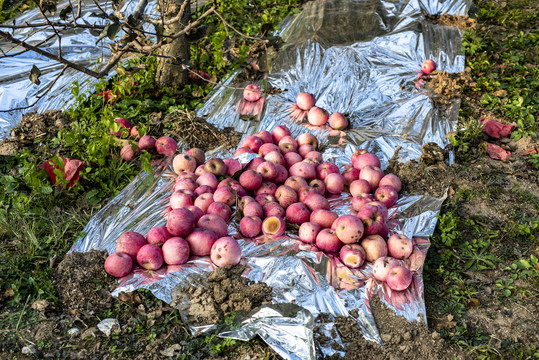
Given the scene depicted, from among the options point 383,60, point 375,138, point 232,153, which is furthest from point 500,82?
point 232,153

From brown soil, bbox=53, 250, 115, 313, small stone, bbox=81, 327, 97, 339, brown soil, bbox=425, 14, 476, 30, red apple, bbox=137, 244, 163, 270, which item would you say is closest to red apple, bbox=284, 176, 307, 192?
red apple, bbox=137, 244, 163, 270

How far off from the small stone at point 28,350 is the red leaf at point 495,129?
159 inches

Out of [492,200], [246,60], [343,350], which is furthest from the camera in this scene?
[246,60]

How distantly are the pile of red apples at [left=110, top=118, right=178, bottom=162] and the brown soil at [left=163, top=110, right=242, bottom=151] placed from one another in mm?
168

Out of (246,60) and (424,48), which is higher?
(246,60)

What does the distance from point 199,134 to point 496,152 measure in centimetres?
269

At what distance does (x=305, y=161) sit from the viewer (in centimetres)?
368

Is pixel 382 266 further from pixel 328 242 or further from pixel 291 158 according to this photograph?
pixel 291 158

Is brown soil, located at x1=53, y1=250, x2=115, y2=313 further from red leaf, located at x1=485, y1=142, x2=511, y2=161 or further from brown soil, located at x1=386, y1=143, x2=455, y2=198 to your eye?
red leaf, located at x1=485, y1=142, x2=511, y2=161

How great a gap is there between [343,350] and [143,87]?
11.2 ft

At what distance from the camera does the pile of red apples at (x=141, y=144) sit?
3.91 m

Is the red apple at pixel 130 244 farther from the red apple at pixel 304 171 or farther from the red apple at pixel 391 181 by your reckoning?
the red apple at pixel 391 181

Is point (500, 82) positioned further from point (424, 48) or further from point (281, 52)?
point (281, 52)

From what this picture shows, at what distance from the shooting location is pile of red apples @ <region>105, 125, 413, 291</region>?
2879 mm
